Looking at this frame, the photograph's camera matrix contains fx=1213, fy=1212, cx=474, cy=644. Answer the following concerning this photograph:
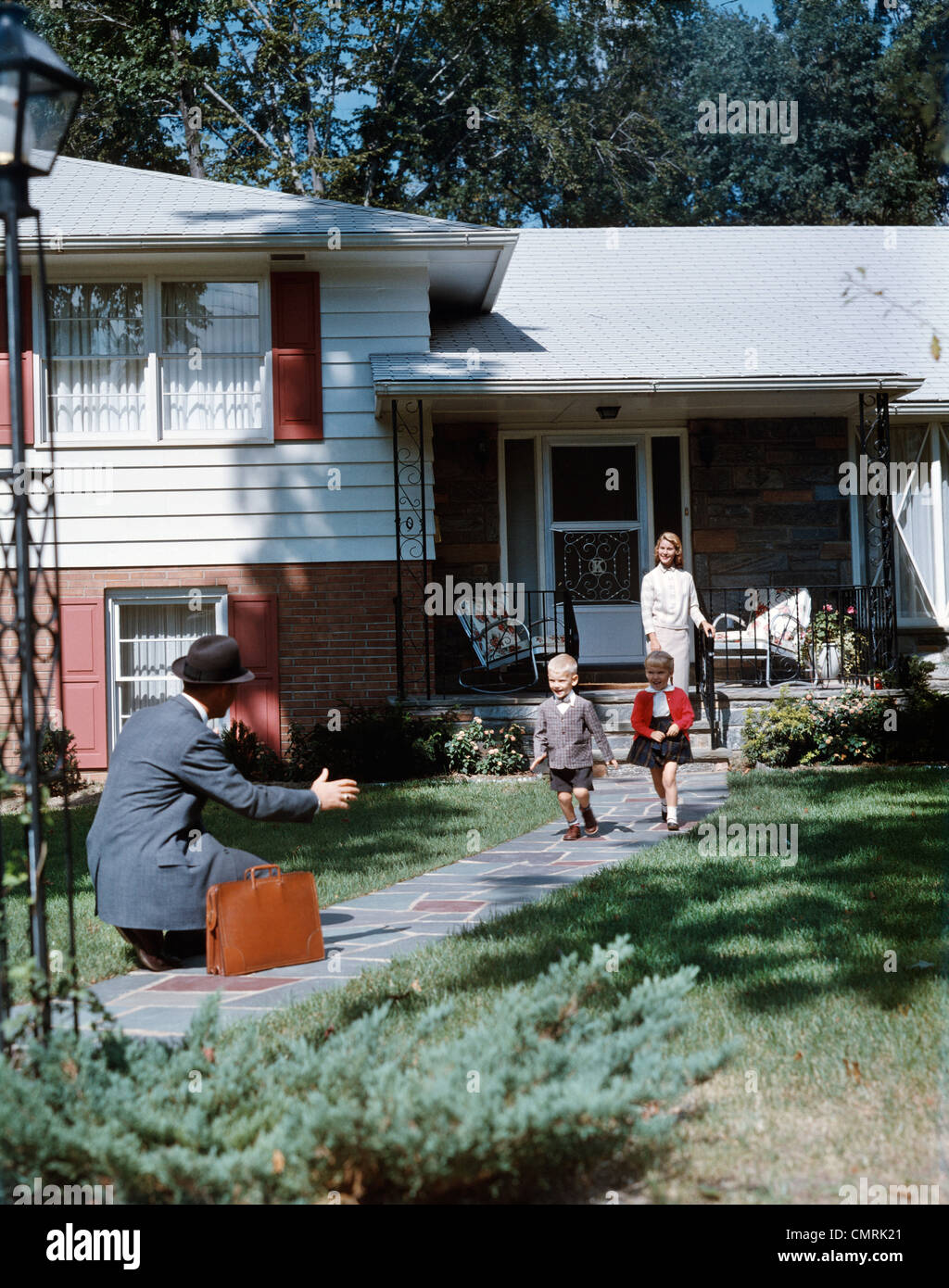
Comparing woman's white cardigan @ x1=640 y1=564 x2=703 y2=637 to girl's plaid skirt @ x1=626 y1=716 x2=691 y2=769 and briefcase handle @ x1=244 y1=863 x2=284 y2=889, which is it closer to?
girl's plaid skirt @ x1=626 y1=716 x2=691 y2=769

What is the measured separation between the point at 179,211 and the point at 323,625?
14.8ft

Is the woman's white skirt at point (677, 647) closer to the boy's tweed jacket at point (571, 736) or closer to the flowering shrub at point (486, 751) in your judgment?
the flowering shrub at point (486, 751)

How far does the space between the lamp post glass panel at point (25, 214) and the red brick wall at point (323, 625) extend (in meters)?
8.48

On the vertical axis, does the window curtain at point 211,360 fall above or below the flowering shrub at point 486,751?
above

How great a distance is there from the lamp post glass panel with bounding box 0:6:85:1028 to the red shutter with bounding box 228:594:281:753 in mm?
8470

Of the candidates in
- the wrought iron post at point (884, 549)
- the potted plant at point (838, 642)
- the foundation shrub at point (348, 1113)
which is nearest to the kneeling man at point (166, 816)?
the foundation shrub at point (348, 1113)

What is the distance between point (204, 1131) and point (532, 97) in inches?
1091

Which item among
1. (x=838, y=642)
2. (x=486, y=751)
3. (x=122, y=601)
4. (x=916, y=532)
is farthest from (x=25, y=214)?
(x=916, y=532)

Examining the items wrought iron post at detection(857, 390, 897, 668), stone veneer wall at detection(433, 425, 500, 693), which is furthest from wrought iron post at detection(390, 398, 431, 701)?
wrought iron post at detection(857, 390, 897, 668)

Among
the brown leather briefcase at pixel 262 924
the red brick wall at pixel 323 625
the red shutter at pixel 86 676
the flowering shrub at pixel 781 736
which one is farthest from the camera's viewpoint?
the red brick wall at pixel 323 625

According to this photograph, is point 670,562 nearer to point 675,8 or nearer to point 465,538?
point 465,538

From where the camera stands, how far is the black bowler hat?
4906 millimetres

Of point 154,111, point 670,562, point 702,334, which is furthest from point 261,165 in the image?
point 670,562

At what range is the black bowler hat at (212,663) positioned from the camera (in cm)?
491
